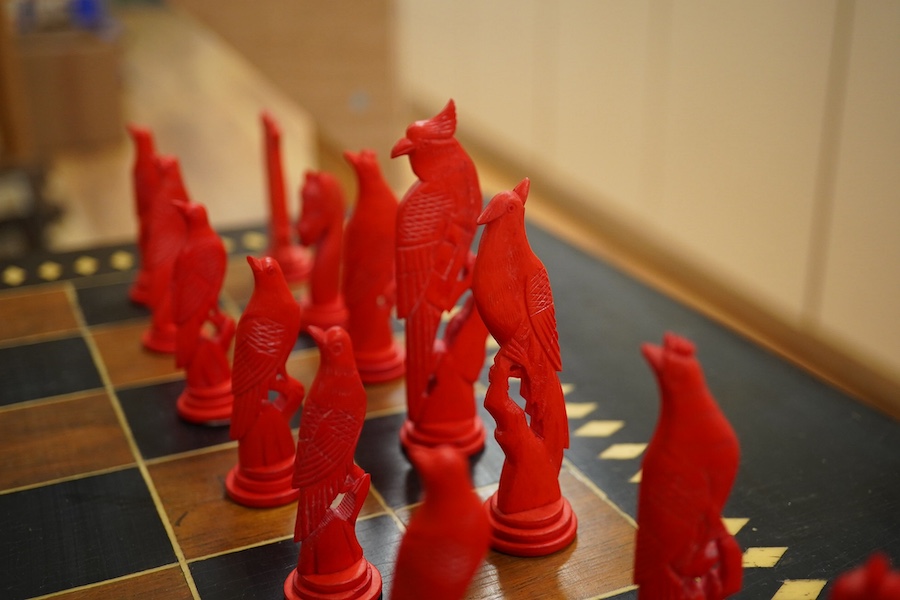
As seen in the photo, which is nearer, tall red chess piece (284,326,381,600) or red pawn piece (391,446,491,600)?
red pawn piece (391,446,491,600)

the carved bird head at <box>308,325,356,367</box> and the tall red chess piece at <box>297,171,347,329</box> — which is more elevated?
the carved bird head at <box>308,325,356,367</box>

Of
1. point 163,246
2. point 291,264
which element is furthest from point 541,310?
point 291,264

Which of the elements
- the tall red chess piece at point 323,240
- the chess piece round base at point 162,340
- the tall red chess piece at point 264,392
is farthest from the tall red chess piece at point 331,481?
the chess piece round base at point 162,340

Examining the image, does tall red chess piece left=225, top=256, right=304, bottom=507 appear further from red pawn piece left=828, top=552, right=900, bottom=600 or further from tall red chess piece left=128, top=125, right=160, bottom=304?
red pawn piece left=828, top=552, right=900, bottom=600

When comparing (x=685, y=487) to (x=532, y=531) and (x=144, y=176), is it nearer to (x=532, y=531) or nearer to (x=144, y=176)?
(x=532, y=531)

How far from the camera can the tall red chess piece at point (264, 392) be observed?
1.65 metres

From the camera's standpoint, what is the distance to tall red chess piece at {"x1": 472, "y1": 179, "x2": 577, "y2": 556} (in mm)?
1529

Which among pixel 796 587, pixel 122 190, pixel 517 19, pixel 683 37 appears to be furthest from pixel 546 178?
pixel 796 587

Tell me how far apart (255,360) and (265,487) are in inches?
9.7

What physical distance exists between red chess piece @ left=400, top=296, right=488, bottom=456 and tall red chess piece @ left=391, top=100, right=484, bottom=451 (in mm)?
18

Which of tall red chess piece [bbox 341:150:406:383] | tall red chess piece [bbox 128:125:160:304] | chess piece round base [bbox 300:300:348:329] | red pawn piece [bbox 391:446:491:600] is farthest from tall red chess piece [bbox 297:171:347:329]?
red pawn piece [bbox 391:446:491:600]

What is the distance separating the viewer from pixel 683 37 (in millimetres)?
3223

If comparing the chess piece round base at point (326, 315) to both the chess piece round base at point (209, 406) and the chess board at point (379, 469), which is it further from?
the chess piece round base at point (209, 406)

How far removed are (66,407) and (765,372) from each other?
4.94 ft
